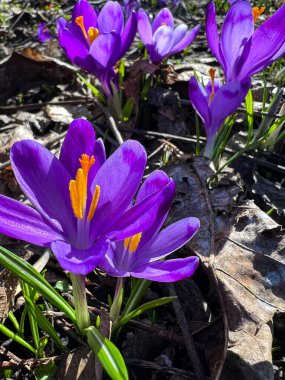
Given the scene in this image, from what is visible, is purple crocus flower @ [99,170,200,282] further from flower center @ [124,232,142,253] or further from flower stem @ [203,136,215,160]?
flower stem @ [203,136,215,160]

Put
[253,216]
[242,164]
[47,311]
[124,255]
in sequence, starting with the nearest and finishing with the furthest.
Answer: [124,255] → [47,311] → [253,216] → [242,164]

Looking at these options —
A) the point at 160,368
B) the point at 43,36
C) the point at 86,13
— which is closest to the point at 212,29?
the point at 86,13

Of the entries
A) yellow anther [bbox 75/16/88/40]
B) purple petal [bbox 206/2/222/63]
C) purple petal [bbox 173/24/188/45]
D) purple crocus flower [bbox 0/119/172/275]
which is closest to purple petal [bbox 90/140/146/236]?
purple crocus flower [bbox 0/119/172/275]

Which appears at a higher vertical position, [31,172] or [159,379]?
[31,172]

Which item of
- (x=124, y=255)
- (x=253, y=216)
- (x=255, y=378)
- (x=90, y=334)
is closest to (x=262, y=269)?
(x=253, y=216)

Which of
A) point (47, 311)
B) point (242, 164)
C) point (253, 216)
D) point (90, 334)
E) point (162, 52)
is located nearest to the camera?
point (90, 334)

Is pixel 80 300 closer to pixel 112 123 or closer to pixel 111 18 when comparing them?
pixel 112 123

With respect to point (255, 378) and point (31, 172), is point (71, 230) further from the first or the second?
point (255, 378)
